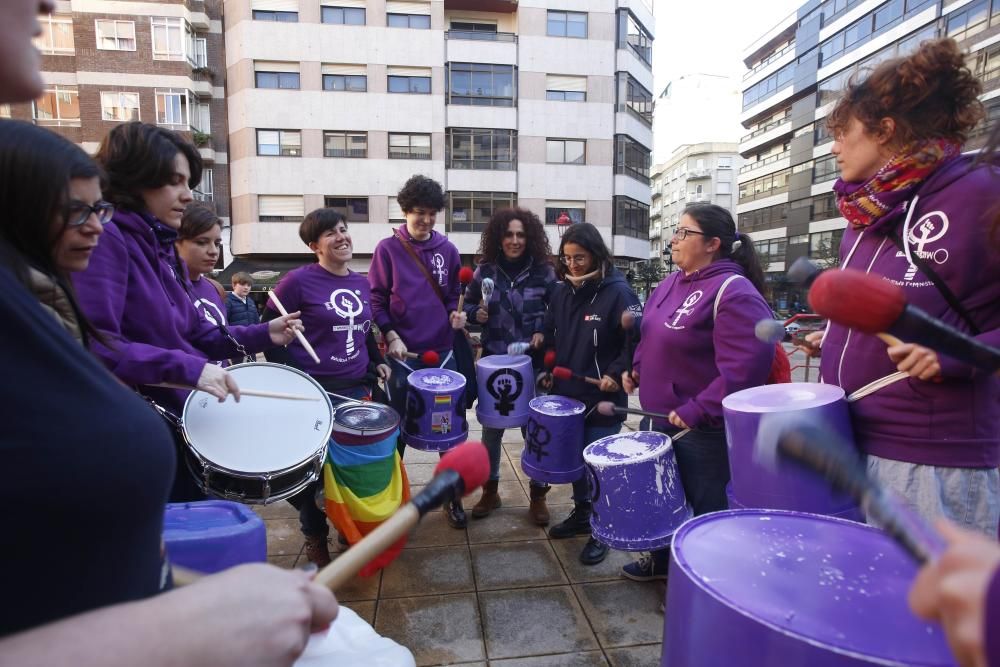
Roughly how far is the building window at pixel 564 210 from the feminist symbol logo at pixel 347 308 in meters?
23.2

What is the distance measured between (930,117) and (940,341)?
3.90 ft

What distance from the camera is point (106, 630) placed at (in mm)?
580

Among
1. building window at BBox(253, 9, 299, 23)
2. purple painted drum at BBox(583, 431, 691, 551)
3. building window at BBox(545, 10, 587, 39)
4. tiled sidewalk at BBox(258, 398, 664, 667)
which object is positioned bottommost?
tiled sidewalk at BBox(258, 398, 664, 667)

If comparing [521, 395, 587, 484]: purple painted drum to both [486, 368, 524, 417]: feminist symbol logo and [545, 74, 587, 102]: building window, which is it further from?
[545, 74, 587, 102]: building window

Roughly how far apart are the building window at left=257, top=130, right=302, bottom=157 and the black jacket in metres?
24.0

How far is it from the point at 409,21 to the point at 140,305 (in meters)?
26.9

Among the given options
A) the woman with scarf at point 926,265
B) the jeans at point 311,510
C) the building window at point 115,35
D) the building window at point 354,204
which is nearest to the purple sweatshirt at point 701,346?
the woman with scarf at point 926,265

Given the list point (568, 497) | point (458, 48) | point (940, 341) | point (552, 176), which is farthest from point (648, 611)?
point (458, 48)


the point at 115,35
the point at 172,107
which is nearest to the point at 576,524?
the point at 172,107

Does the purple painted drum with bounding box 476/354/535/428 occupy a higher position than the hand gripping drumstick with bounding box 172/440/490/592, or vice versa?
the hand gripping drumstick with bounding box 172/440/490/592

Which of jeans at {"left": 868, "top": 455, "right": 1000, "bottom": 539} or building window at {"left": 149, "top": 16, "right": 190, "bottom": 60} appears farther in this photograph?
building window at {"left": 149, "top": 16, "right": 190, "bottom": 60}

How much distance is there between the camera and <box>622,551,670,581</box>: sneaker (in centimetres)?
321

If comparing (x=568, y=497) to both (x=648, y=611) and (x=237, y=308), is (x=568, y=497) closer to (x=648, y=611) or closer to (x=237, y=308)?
(x=648, y=611)

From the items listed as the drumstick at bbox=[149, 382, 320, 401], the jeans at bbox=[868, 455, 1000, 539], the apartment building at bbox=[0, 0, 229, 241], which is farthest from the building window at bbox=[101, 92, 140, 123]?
the jeans at bbox=[868, 455, 1000, 539]
